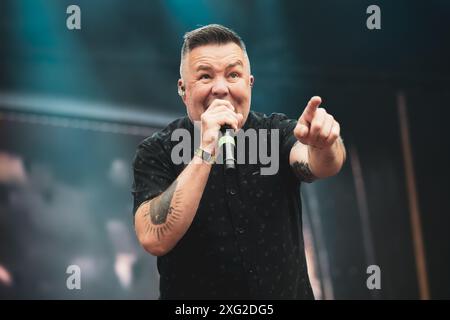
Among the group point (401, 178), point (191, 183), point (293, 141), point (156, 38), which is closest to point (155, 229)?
point (191, 183)

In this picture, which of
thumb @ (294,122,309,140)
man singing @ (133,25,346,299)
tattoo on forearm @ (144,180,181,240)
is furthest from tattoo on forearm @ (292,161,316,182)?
tattoo on forearm @ (144,180,181,240)

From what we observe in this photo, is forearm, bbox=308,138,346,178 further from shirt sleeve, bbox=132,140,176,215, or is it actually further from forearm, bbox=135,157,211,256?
shirt sleeve, bbox=132,140,176,215

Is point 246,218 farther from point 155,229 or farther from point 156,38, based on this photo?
point 156,38

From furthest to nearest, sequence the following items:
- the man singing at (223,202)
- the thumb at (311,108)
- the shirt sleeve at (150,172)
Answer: the shirt sleeve at (150,172) → the man singing at (223,202) → the thumb at (311,108)

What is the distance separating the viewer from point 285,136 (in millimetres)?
Result: 1666

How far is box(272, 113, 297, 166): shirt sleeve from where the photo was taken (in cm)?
163

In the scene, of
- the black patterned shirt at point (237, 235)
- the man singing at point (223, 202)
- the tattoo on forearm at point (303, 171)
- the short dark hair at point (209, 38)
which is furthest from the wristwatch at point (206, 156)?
the short dark hair at point (209, 38)

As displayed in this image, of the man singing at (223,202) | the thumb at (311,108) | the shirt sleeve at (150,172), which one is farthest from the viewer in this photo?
the shirt sleeve at (150,172)

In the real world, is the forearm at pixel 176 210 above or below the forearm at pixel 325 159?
below

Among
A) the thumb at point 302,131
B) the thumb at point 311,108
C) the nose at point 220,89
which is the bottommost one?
the thumb at point 302,131

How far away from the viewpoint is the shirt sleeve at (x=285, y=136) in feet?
5.35

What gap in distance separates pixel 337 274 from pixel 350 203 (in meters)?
0.45

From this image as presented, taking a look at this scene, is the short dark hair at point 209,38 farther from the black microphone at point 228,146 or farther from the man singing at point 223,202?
the black microphone at point 228,146

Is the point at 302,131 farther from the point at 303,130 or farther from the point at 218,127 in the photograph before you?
the point at 218,127
